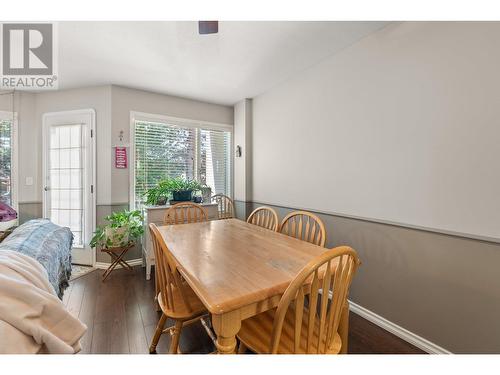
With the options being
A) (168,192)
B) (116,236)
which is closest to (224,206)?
(168,192)

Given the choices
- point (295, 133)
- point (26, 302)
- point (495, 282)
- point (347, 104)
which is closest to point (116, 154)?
point (295, 133)

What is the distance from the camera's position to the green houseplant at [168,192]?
3.10 meters


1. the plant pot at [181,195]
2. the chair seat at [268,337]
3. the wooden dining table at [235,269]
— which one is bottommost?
the chair seat at [268,337]

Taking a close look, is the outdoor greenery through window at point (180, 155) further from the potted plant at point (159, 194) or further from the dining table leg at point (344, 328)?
the dining table leg at point (344, 328)

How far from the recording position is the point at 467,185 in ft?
4.67

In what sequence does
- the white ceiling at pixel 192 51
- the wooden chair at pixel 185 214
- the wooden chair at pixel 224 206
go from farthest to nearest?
the wooden chair at pixel 224 206 → the wooden chair at pixel 185 214 → the white ceiling at pixel 192 51

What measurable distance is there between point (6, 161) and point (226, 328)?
3.82 metres

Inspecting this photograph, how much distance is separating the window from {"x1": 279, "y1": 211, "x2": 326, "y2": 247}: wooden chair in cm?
354

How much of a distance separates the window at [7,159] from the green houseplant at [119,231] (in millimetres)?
1276

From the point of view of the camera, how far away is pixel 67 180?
3.12m

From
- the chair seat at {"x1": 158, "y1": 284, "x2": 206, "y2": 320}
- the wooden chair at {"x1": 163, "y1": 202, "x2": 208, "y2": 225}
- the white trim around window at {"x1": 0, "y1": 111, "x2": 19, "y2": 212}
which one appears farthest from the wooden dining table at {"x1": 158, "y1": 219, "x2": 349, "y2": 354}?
the white trim around window at {"x1": 0, "y1": 111, "x2": 19, "y2": 212}

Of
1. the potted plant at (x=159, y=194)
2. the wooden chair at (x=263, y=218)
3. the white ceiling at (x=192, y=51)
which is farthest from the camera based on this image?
the potted plant at (x=159, y=194)

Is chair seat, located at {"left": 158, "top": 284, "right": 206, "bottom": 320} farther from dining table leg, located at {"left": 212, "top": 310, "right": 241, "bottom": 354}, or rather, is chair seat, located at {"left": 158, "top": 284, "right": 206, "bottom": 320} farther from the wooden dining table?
dining table leg, located at {"left": 212, "top": 310, "right": 241, "bottom": 354}

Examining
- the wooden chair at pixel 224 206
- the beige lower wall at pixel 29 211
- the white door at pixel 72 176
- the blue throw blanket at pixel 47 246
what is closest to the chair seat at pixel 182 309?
the blue throw blanket at pixel 47 246
